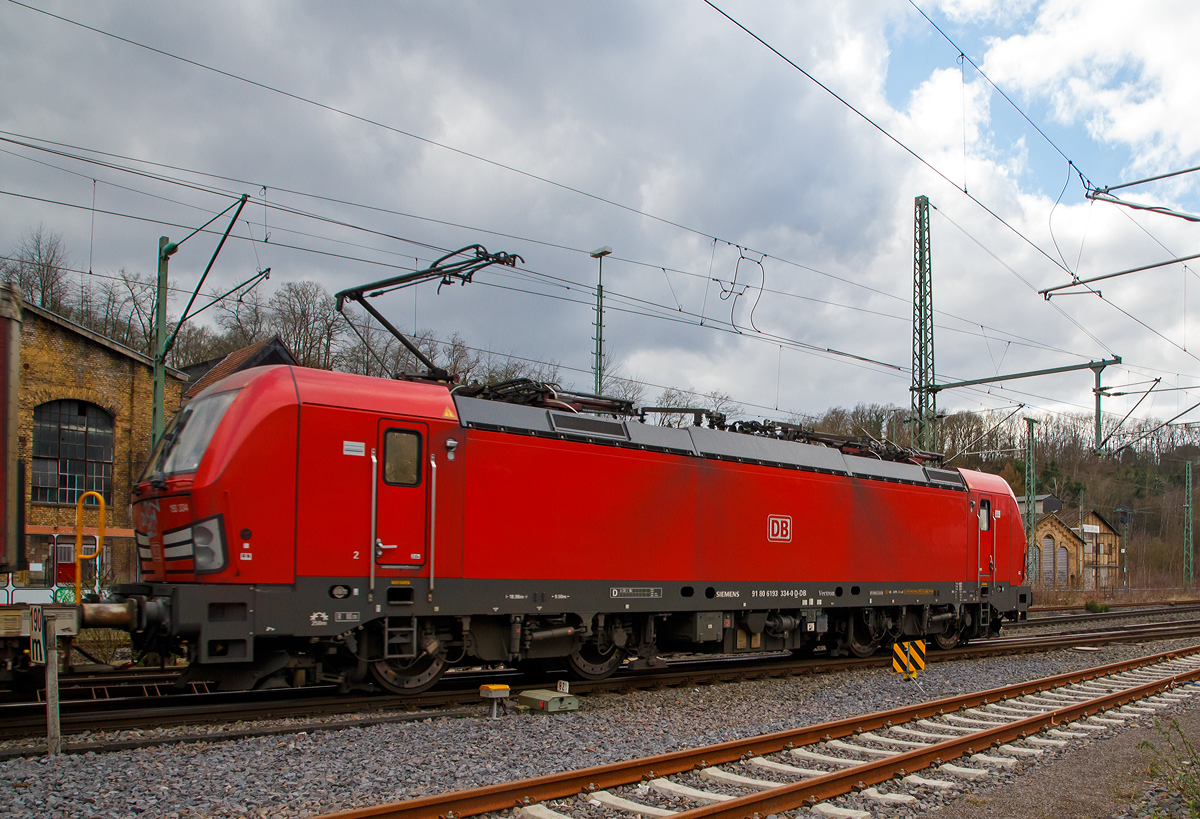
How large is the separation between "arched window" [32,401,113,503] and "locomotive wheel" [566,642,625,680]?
19.8 metres

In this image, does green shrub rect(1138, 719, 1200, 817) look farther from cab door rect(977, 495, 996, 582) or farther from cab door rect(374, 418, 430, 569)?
cab door rect(977, 495, 996, 582)

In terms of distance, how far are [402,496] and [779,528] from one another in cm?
632

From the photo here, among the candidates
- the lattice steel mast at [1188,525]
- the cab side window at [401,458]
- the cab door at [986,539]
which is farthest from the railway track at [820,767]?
the lattice steel mast at [1188,525]

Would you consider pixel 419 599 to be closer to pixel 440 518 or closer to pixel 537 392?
pixel 440 518

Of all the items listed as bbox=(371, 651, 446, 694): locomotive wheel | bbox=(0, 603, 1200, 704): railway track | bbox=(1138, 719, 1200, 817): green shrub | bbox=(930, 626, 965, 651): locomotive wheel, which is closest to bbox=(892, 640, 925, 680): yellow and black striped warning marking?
bbox=(930, 626, 965, 651): locomotive wheel

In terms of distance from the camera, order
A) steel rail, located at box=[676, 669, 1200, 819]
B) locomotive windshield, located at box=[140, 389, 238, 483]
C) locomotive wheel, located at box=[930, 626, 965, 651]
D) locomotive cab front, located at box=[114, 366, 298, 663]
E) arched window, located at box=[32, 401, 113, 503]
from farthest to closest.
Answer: arched window, located at box=[32, 401, 113, 503]
locomotive wheel, located at box=[930, 626, 965, 651]
locomotive windshield, located at box=[140, 389, 238, 483]
locomotive cab front, located at box=[114, 366, 298, 663]
steel rail, located at box=[676, 669, 1200, 819]

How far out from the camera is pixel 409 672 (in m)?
9.71

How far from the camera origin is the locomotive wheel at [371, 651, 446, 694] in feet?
30.8

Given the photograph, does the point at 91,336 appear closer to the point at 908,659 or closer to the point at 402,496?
the point at 402,496

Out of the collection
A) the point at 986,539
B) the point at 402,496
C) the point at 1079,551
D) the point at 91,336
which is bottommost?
the point at 1079,551

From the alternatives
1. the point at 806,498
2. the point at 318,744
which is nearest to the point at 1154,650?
the point at 806,498

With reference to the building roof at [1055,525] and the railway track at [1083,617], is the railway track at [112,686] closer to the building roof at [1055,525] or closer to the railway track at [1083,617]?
the railway track at [1083,617]

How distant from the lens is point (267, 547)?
8.38 metres

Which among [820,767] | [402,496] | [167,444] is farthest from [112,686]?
[820,767]
